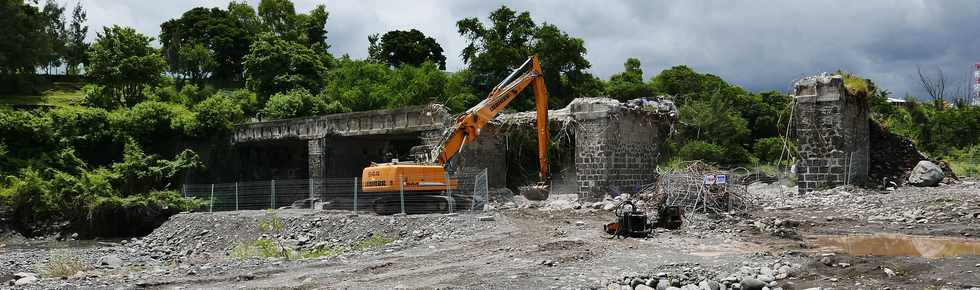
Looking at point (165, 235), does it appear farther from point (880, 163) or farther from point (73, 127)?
point (880, 163)

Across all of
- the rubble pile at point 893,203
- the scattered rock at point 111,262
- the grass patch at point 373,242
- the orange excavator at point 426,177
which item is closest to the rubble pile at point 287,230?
the grass patch at point 373,242

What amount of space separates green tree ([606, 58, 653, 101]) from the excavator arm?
2203 centimetres

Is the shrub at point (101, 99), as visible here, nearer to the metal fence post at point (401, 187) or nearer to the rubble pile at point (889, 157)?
the metal fence post at point (401, 187)

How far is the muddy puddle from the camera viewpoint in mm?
10516

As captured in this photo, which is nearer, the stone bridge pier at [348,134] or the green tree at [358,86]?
the stone bridge pier at [348,134]

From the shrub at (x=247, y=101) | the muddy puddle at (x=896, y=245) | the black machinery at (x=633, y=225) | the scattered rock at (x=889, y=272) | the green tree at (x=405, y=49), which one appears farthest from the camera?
the green tree at (x=405, y=49)

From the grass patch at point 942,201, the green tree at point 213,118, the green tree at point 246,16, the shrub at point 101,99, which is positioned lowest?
the grass patch at point 942,201

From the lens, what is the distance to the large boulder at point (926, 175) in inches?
693

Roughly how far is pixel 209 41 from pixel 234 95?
17.5m

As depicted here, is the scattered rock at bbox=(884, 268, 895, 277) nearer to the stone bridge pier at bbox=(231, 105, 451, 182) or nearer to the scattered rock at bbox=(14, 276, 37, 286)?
the scattered rock at bbox=(14, 276, 37, 286)

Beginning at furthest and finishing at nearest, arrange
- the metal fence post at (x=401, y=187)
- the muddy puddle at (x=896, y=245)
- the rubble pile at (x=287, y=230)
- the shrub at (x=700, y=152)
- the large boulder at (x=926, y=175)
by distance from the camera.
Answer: the shrub at (x=700, y=152) → the metal fence post at (x=401, y=187) → the large boulder at (x=926, y=175) → the rubble pile at (x=287, y=230) → the muddy puddle at (x=896, y=245)

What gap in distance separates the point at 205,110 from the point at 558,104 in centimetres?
1590

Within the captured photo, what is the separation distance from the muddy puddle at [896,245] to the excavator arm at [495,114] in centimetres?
1015

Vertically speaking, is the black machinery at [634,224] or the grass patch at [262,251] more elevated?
the black machinery at [634,224]
